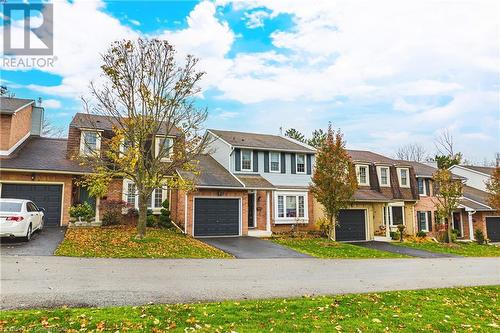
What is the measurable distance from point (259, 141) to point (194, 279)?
17927mm

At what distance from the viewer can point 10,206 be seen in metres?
13.9

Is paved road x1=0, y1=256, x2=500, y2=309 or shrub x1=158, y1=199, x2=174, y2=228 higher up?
shrub x1=158, y1=199, x2=174, y2=228

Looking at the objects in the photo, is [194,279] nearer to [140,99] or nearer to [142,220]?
[142,220]

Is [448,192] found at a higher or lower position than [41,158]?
lower

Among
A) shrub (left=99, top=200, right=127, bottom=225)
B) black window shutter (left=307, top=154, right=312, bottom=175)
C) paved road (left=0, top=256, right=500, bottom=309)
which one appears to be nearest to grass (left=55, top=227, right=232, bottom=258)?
paved road (left=0, top=256, right=500, bottom=309)

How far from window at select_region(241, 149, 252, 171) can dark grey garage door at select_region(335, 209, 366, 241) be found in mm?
7193

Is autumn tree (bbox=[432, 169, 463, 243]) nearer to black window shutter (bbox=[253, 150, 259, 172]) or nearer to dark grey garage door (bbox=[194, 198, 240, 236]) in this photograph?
black window shutter (bbox=[253, 150, 259, 172])

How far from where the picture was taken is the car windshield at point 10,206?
45.0ft

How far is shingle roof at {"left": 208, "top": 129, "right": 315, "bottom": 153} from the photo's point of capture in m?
25.2

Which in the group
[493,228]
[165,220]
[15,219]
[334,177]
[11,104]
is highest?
[11,104]

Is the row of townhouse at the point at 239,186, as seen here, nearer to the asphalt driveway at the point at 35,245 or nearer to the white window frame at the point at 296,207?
the white window frame at the point at 296,207

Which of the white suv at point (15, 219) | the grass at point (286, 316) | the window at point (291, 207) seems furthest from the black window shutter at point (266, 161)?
the grass at point (286, 316)

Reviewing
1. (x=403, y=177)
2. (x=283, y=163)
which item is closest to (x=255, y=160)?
(x=283, y=163)

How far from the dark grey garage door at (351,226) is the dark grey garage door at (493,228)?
13542mm
